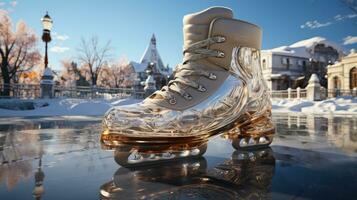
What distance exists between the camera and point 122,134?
4.12 ft

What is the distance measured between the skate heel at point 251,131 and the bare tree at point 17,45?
25.5 meters

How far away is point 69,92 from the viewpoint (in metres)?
16.6

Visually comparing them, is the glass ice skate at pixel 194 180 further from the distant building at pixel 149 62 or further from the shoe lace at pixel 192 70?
the distant building at pixel 149 62

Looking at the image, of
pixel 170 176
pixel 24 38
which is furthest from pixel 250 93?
pixel 24 38

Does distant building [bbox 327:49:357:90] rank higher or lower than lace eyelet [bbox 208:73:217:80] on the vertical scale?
higher

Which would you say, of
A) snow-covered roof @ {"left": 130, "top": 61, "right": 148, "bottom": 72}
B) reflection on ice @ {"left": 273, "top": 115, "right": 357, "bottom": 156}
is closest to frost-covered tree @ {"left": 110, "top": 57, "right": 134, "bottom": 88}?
snow-covered roof @ {"left": 130, "top": 61, "right": 148, "bottom": 72}

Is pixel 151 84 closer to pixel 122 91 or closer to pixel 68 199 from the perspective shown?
pixel 122 91

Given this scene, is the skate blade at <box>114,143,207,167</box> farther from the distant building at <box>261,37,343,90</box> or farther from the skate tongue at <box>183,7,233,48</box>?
the distant building at <box>261,37,343,90</box>

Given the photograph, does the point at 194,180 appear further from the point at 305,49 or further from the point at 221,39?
the point at 305,49

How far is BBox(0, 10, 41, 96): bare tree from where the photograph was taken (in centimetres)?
2392

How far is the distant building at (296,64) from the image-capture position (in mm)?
30250

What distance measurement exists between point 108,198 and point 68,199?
13 cm

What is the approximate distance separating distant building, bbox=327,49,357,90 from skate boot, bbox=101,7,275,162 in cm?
2994

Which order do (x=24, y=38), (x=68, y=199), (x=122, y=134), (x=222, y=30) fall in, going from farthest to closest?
1. (x=24, y=38)
2. (x=222, y=30)
3. (x=122, y=134)
4. (x=68, y=199)
